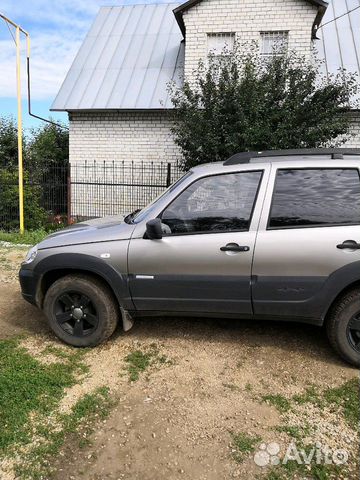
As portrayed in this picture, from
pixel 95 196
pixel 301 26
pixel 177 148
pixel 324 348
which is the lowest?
pixel 324 348

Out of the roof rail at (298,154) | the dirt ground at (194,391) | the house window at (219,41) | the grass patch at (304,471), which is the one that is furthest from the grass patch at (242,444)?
the house window at (219,41)

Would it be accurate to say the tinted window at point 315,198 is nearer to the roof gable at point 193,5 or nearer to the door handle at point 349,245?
the door handle at point 349,245

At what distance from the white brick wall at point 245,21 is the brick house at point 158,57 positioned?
0.08ft

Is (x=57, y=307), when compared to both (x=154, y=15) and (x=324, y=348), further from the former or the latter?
(x=154, y=15)

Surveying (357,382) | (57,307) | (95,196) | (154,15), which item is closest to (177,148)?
(95,196)

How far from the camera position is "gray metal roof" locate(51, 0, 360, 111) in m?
11.9

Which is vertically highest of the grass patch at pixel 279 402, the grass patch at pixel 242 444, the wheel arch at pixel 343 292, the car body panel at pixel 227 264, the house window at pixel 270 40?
the house window at pixel 270 40

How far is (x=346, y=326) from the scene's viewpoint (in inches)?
137

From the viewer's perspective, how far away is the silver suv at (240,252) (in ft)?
11.3

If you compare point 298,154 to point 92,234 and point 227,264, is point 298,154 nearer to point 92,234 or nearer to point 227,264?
point 227,264

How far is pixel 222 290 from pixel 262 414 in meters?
1.03

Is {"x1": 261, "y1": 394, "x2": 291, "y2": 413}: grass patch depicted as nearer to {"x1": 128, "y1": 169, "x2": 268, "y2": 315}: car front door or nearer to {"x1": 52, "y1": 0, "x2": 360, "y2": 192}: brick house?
{"x1": 128, "y1": 169, "x2": 268, "y2": 315}: car front door

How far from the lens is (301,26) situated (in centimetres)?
1114

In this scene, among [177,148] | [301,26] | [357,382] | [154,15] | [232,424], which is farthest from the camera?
[154,15]
